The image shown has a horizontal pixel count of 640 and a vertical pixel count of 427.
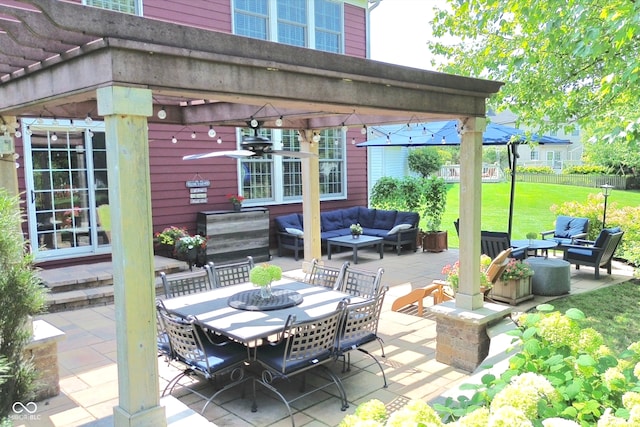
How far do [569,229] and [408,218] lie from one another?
10.4 feet

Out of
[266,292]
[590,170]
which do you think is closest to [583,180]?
[590,170]

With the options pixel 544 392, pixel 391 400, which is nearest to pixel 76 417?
pixel 391 400

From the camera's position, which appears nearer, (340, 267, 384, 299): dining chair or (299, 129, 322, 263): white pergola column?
(340, 267, 384, 299): dining chair

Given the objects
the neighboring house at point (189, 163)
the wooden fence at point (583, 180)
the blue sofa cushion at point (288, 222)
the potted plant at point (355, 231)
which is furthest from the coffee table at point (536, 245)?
the wooden fence at point (583, 180)

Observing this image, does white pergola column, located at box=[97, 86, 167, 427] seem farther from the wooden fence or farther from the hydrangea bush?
the wooden fence

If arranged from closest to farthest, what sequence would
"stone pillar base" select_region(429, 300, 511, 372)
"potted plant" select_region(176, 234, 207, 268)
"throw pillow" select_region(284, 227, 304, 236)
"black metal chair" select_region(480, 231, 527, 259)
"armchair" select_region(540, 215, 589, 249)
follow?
"stone pillar base" select_region(429, 300, 511, 372) < "black metal chair" select_region(480, 231, 527, 259) < "potted plant" select_region(176, 234, 207, 268) < "armchair" select_region(540, 215, 589, 249) < "throw pillow" select_region(284, 227, 304, 236)

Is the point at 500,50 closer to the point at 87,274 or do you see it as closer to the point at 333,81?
the point at 333,81

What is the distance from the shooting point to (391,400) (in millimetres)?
3980

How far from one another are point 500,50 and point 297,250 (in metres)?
5.11

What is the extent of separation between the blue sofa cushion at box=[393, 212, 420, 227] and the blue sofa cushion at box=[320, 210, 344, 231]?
121 centimetres

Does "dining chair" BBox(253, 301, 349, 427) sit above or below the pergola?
below

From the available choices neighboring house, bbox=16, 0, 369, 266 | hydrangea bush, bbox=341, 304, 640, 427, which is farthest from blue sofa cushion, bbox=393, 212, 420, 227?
hydrangea bush, bbox=341, 304, 640, 427

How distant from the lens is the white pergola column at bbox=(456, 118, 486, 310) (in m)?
4.74

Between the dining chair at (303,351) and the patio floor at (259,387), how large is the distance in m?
0.14
